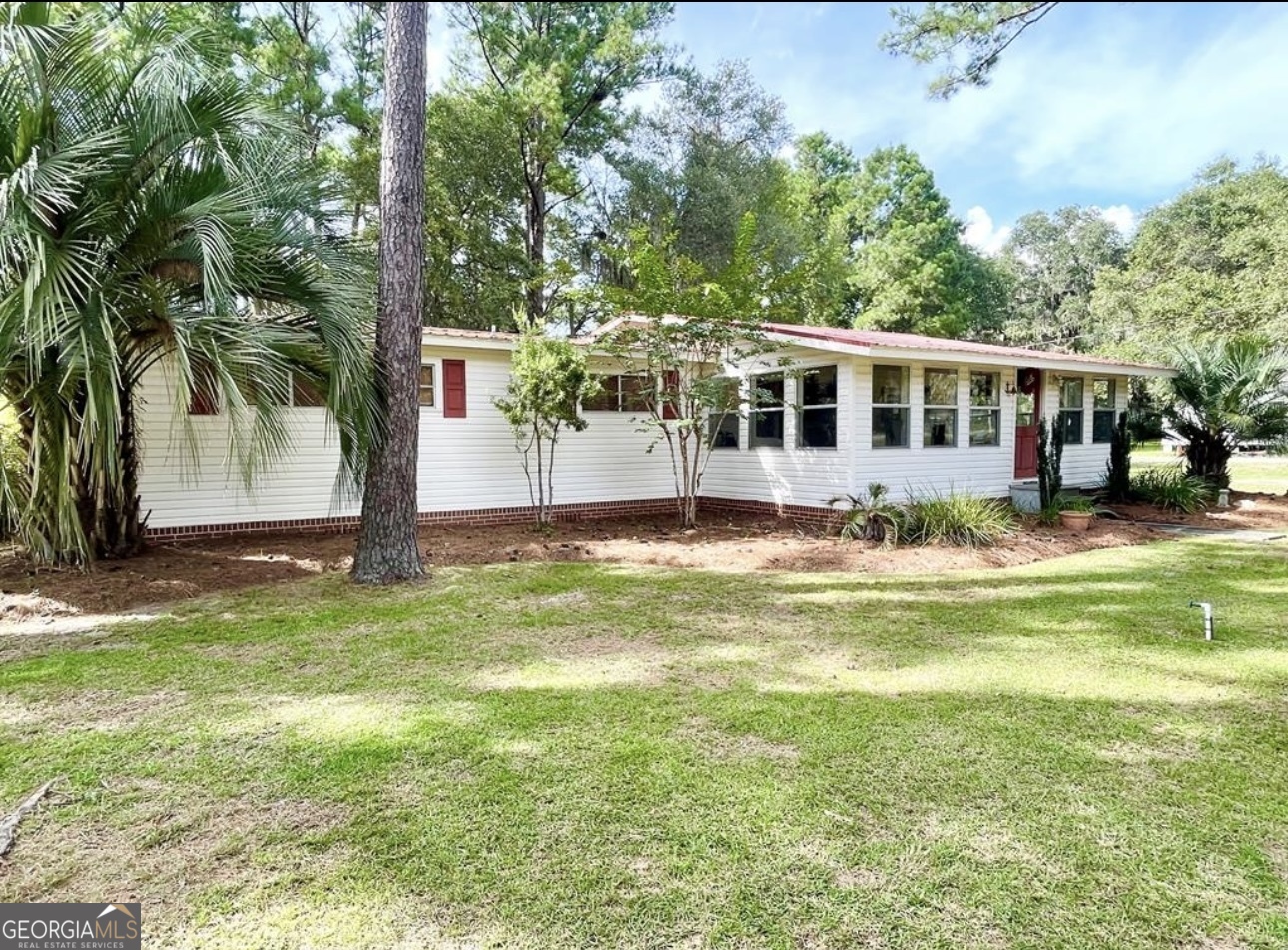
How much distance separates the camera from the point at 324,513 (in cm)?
919

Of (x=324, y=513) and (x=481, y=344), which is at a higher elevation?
(x=481, y=344)

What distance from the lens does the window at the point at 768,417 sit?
34.4 feet

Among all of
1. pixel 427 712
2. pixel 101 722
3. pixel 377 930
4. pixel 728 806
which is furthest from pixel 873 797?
pixel 101 722

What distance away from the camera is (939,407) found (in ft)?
33.9

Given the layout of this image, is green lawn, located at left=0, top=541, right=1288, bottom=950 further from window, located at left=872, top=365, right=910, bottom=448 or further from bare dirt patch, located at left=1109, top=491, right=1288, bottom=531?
bare dirt patch, located at left=1109, top=491, right=1288, bottom=531

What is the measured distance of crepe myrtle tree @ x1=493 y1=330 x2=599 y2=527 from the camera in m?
8.85

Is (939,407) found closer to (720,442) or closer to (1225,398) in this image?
(720,442)

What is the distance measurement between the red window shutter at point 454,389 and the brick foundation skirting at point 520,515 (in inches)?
56.2

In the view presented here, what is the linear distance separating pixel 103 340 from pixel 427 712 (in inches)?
141

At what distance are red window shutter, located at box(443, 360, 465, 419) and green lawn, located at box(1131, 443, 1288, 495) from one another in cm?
1423

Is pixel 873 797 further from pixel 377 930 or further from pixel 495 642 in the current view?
pixel 495 642

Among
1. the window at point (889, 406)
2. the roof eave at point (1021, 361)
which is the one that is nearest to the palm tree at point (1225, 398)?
the roof eave at point (1021, 361)

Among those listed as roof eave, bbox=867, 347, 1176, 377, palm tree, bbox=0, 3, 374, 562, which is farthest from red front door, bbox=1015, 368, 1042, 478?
palm tree, bbox=0, 3, 374, 562

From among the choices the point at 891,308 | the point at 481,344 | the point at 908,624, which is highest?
the point at 891,308
